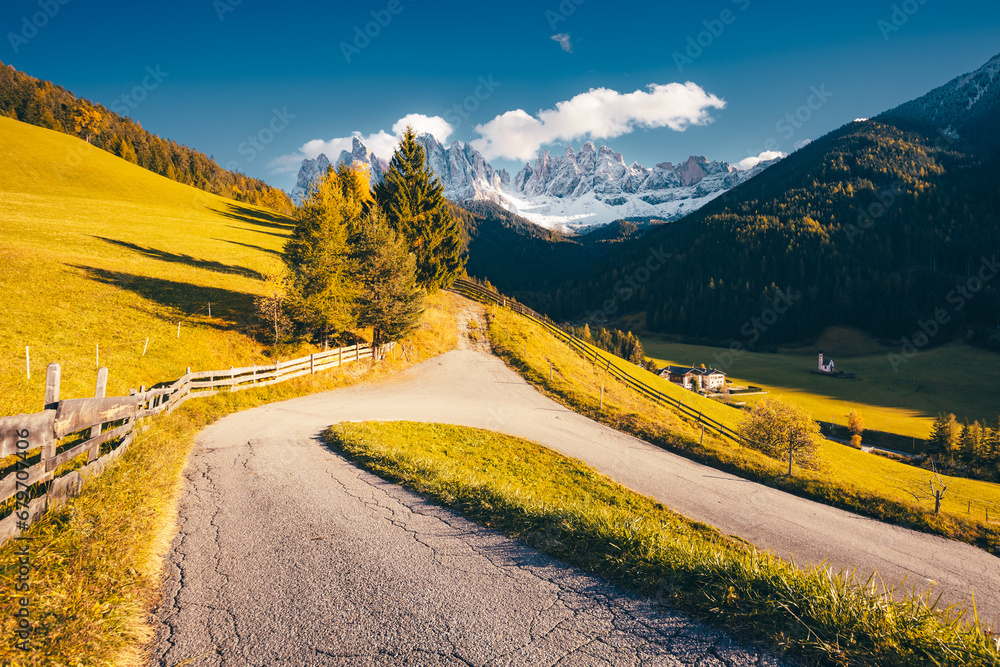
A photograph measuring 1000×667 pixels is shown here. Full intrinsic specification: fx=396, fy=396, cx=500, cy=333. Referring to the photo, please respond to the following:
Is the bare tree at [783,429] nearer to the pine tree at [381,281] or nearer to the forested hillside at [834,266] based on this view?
the pine tree at [381,281]

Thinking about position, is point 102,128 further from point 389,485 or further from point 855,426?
point 855,426

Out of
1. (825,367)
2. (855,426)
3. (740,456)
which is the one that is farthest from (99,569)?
(825,367)

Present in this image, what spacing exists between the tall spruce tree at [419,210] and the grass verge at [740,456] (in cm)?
811

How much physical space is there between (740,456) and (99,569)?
19.9m

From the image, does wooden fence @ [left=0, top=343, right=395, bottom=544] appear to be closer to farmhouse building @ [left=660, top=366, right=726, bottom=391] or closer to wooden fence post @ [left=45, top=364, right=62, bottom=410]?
wooden fence post @ [left=45, top=364, right=62, bottom=410]

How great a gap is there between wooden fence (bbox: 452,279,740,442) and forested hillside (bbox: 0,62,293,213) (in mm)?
55955

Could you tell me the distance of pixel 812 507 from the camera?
13055 millimetres

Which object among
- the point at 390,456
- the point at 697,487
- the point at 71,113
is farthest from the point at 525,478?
the point at 71,113

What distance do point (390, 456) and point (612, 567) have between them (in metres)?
6.55

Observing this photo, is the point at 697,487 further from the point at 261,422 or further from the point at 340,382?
the point at 340,382

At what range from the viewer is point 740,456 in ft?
56.6

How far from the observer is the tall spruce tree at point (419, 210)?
1369 inches

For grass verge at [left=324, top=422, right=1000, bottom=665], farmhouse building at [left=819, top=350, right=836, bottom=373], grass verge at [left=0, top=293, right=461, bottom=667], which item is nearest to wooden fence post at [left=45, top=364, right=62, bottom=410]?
grass verge at [left=0, top=293, right=461, bottom=667]

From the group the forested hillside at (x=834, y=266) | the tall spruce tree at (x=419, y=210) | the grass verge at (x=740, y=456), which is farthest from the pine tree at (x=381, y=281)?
the forested hillside at (x=834, y=266)
